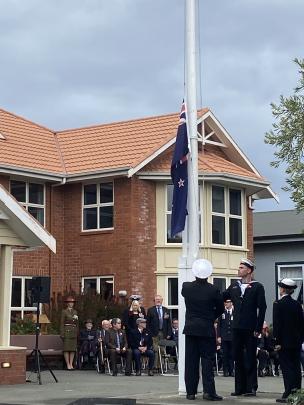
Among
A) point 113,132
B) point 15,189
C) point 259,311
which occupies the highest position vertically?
point 113,132

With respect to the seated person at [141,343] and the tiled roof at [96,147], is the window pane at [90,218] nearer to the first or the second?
the tiled roof at [96,147]

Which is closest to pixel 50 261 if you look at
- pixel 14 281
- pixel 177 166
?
pixel 14 281

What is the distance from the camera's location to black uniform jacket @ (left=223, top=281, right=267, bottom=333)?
42.5ft

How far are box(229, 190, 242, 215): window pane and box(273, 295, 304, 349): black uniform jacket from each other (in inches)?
684

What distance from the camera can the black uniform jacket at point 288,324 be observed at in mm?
12852

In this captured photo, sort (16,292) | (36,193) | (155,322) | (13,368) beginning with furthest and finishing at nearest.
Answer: (36,193) → (16,292) → (155,322) → (13,368)

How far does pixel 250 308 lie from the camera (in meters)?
13.0

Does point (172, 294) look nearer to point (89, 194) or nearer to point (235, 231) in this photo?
point (235, 231)

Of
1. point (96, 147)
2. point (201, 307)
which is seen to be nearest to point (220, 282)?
point (96, 147)

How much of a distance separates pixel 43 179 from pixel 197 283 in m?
16.4

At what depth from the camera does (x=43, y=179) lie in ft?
94.0

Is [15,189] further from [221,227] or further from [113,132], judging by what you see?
[221,227]

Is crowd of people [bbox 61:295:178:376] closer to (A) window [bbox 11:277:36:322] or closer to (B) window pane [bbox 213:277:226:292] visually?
(A) window [bbox 11:277:36:322]

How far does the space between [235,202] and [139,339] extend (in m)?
9.85
